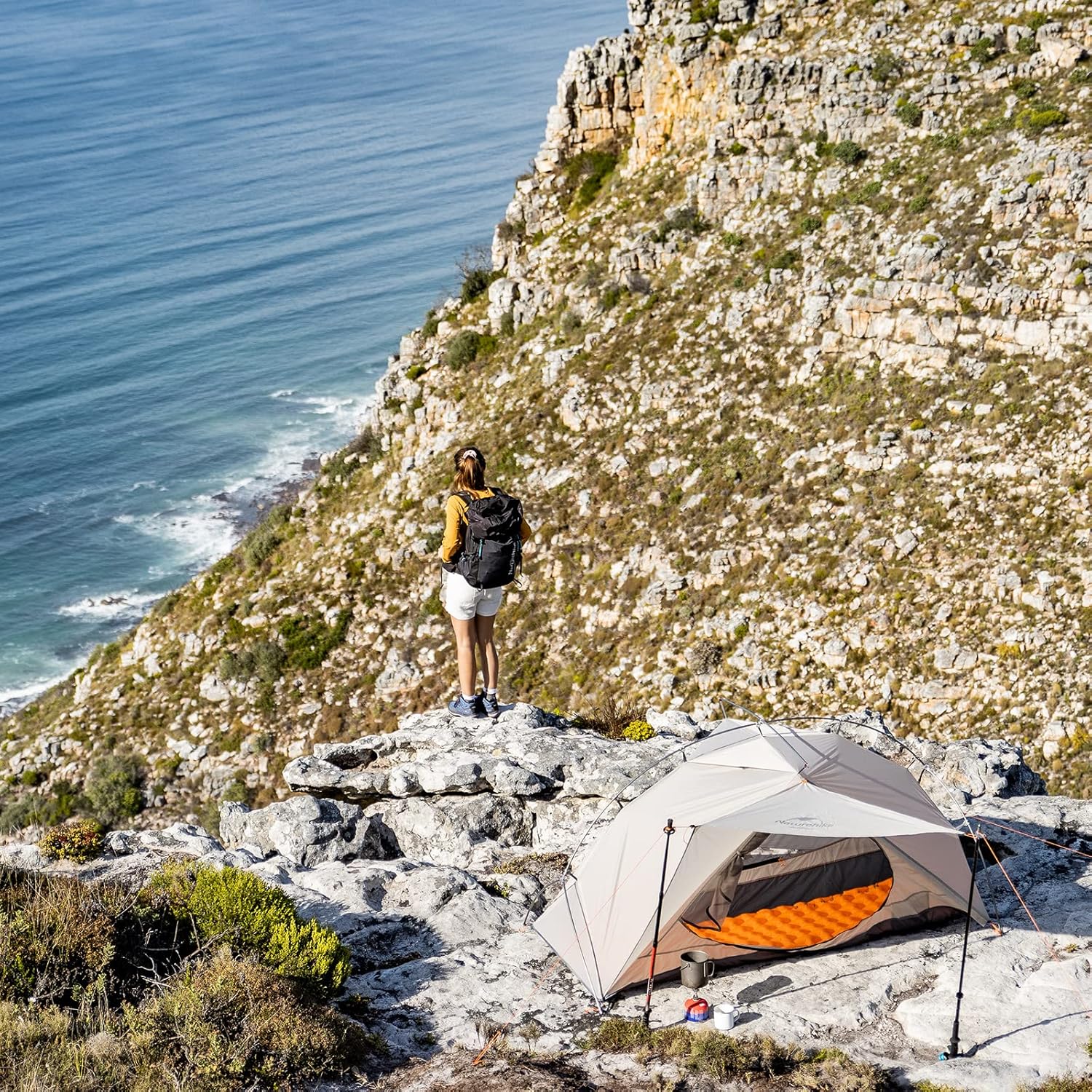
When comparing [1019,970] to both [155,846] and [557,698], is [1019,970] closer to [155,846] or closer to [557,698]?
[155,846]

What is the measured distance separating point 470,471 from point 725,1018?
24.2 feet

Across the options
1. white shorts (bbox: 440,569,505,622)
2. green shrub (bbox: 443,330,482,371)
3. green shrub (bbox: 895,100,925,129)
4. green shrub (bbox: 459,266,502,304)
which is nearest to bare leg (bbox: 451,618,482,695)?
white shorts (bbox: 440,569,505,622)

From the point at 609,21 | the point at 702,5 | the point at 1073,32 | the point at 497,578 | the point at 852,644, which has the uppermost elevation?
the point at 609,21

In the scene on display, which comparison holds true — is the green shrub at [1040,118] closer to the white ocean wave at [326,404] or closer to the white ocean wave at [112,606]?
the white ocean wave at [112,606]

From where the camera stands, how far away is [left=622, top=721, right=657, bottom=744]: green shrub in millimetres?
18000

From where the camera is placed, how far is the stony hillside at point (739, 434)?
24500mm

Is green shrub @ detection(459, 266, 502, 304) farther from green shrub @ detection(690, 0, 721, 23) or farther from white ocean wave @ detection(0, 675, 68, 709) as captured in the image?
white ocean wave @ detection(0, 675, 68, 709)

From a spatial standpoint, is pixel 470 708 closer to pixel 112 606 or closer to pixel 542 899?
pixel 542 899

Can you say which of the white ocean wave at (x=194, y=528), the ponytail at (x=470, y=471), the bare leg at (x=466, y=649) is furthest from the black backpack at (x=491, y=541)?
the white ocean wave at (x=194, y=528)

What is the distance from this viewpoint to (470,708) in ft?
53.6

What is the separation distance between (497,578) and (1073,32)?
95.4ft

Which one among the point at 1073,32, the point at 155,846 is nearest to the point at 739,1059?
the point at 155,846

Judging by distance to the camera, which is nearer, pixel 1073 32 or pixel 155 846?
pixel 155 846

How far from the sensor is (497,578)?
13836 mm
